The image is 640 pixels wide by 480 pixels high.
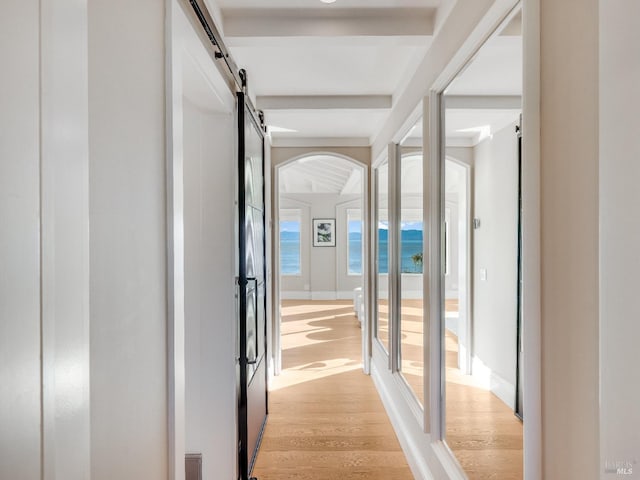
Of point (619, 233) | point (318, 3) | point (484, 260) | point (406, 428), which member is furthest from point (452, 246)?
point (406, 428)

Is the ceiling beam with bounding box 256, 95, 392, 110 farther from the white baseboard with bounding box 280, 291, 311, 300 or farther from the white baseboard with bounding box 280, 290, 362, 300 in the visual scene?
the white baseboard with bounding box 280, 291, 311, 300

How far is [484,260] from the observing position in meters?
1.58

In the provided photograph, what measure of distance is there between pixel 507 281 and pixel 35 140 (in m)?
1.41

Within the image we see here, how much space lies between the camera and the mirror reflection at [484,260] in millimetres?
1297

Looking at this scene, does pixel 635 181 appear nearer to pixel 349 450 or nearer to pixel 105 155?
pixel 105 155

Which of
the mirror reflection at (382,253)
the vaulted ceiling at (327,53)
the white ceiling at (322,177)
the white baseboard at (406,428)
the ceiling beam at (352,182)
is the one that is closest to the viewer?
the vaulted ceiling at (327,53)

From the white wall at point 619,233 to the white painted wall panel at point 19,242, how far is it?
1045 mm

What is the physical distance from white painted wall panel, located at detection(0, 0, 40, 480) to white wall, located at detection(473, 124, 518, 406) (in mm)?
1300

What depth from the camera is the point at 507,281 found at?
1.37 meters

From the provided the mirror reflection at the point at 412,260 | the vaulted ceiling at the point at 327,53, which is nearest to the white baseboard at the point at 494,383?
the mirror reflection at the point at 412,260

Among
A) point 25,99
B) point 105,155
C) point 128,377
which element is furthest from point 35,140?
point 128,377

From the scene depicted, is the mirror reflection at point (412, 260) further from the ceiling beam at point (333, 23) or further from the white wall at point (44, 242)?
the white wall at point (44, 242)

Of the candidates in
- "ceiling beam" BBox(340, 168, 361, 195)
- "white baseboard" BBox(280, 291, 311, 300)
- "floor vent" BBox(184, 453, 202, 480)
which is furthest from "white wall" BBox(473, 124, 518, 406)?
"white baseboard" BBox(280, 291, 311, 300)

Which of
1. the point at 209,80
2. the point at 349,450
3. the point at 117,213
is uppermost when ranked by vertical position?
the point at 209,80
